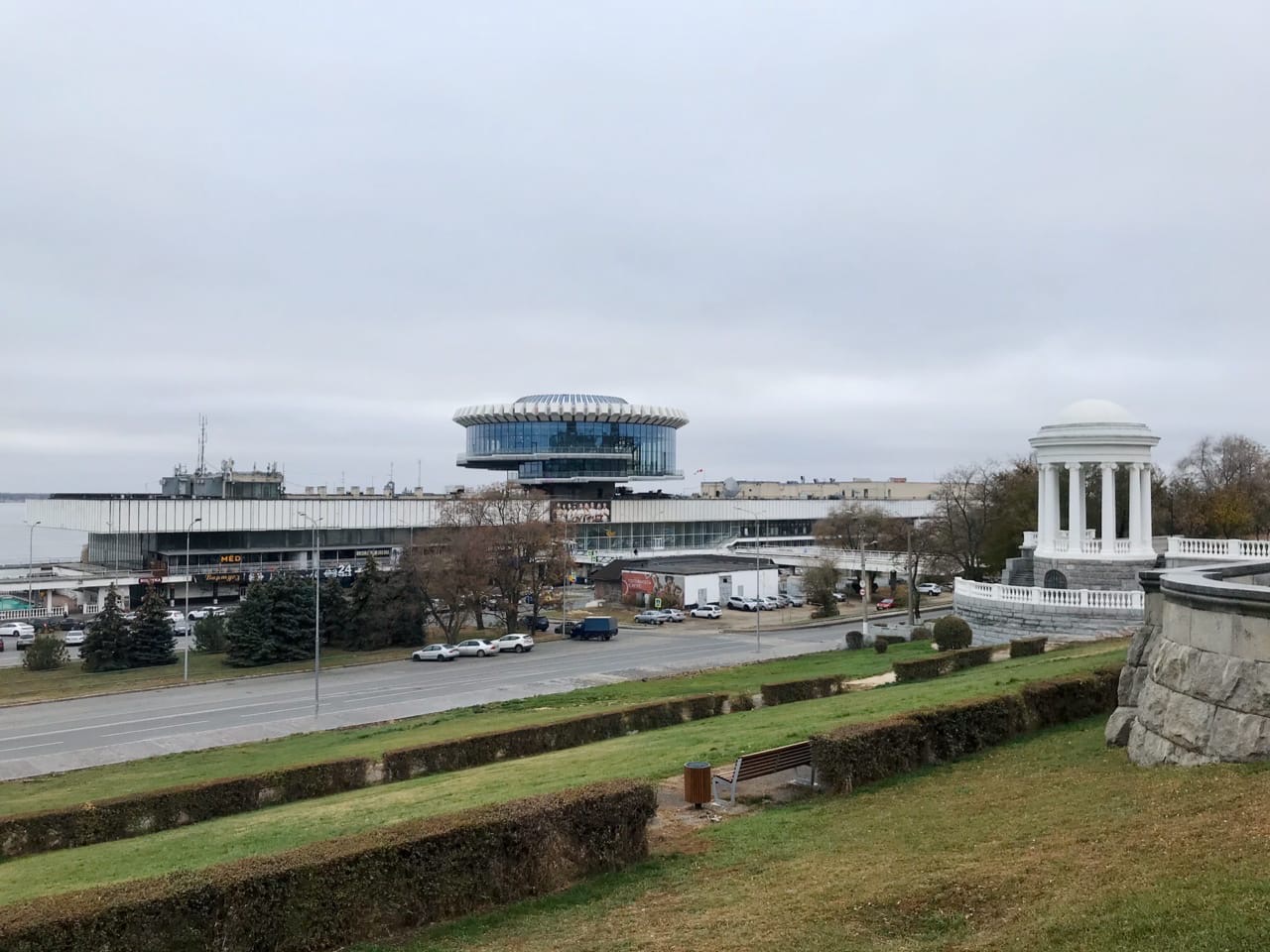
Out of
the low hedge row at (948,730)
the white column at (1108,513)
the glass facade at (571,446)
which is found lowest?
the low hedge row at (948,730)

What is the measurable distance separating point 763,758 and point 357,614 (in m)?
46.1

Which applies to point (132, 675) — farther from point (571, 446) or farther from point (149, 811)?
point (571, 446)

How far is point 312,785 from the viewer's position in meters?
19.1

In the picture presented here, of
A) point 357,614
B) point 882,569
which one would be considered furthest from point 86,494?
point 882,569

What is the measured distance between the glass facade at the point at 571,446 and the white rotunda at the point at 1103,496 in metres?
63.8

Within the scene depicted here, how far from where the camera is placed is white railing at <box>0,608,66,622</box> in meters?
68.5

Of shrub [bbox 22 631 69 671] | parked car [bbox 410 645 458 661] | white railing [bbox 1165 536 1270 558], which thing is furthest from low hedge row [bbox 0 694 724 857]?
shrub [bbox 22 631 69 671]

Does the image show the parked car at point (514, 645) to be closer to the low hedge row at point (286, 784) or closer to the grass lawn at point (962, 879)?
the low hedge row at point (286, 784)

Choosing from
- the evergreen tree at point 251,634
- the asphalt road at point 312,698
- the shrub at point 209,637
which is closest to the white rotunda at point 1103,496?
the asphalt road at point 312,698

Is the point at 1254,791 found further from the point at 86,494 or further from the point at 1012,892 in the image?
the point at 86,494

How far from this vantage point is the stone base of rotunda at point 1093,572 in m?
41.0

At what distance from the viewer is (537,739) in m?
21.9

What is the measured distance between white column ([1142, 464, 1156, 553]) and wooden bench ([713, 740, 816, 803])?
33553 mm

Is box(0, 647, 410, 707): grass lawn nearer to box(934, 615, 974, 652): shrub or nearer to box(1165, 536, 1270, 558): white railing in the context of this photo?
box(934, 615, 974, 652): shrub
